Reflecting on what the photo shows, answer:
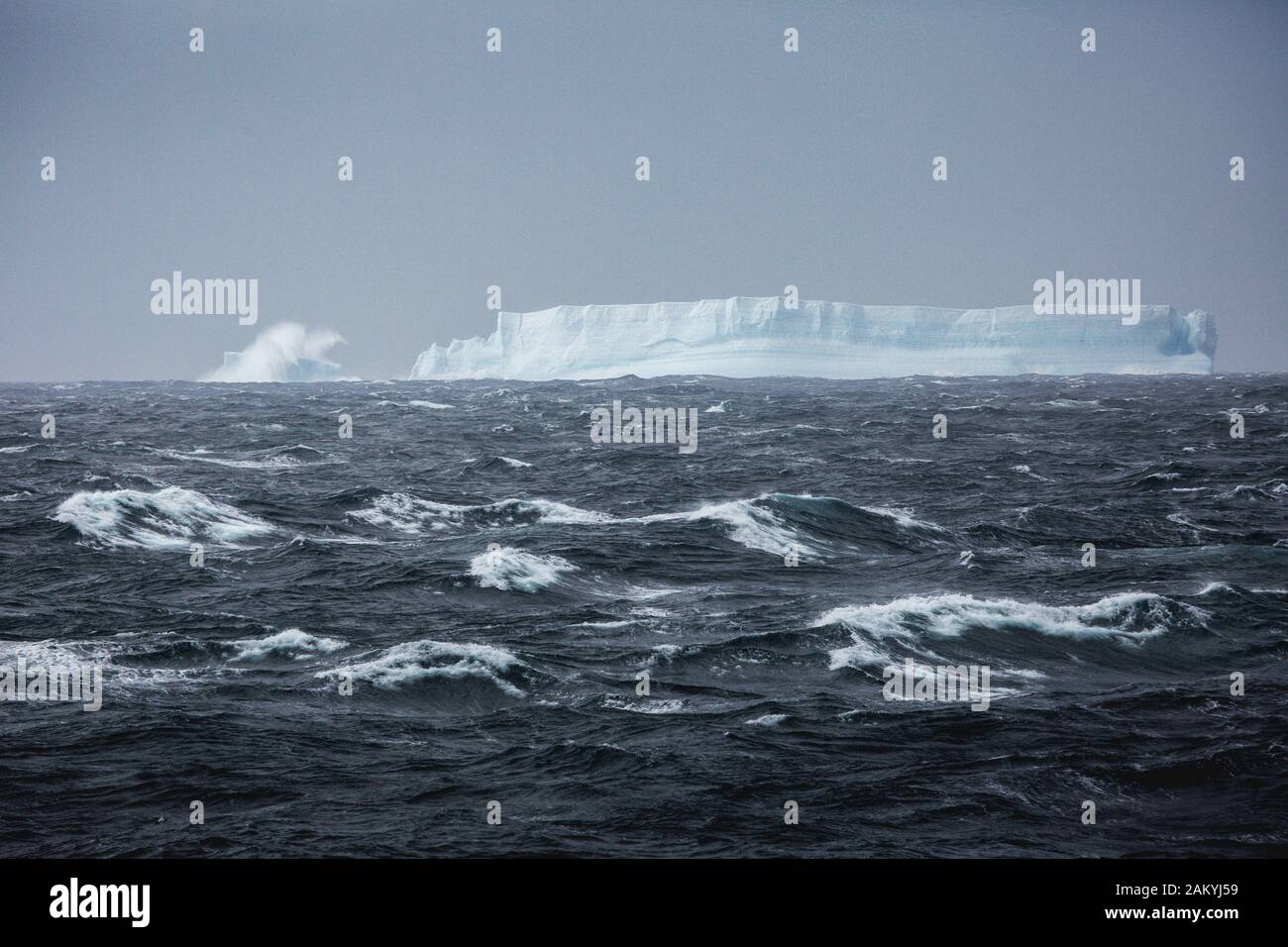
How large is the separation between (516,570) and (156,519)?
1340cm

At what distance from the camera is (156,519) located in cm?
3744

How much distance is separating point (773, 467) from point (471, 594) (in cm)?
2817

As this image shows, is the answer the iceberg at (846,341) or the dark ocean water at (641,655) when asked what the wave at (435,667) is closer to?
the dark ocean water at (641,655)

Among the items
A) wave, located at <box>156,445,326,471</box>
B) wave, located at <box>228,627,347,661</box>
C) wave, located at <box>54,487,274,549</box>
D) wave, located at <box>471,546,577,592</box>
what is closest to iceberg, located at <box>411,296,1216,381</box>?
wave, located at <box>156,445,326,471</box>

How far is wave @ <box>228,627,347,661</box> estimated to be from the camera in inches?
898

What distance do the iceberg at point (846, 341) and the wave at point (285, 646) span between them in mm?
115882

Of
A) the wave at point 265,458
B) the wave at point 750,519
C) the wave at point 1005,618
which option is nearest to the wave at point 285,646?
the wave at point 1005,618

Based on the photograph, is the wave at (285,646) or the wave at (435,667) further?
the wave at (285,646)

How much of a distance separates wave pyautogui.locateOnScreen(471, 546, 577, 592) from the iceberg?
10695 cm

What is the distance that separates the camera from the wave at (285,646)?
898 inches

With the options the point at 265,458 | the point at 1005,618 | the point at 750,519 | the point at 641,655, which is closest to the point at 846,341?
the point at 265,458

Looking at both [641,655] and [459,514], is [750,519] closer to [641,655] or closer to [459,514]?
[459,514]
